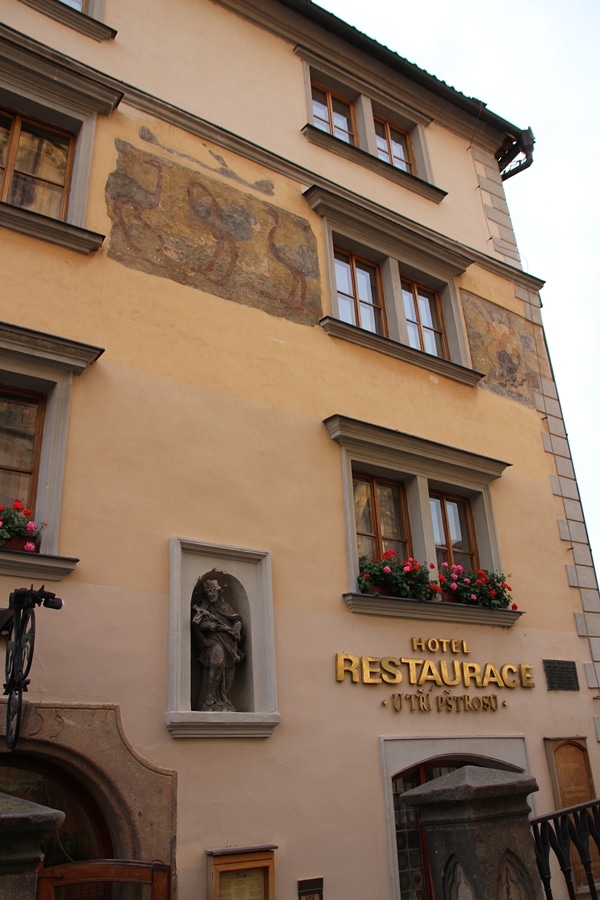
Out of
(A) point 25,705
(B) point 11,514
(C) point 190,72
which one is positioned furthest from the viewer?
(C) point 190,72

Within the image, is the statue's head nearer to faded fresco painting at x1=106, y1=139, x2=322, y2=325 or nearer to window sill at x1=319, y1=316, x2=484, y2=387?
faded fresco painting at x1=106, y1=139, x2=322, y2=325

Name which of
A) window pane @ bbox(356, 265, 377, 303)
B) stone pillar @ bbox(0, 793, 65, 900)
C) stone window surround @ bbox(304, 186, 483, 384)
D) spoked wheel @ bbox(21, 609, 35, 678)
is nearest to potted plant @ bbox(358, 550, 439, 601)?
stone window surround @ bbox(304, 186, 483, 384)

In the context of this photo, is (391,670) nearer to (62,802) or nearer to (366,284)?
(62,802)

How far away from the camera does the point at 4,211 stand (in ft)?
22.2

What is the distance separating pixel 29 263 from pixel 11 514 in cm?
227

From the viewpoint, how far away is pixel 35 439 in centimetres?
644

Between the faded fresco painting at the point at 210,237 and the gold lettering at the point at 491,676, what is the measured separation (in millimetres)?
4121

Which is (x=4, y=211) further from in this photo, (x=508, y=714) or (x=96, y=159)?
(x=508, y=714)

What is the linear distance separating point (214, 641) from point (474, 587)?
3320mm

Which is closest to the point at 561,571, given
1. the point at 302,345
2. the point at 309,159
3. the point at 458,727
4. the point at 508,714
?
the point at 508,714

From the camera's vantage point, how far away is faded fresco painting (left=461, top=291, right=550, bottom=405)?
10.6 m

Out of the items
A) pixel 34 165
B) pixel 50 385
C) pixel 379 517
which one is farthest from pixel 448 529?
pixel 34 165

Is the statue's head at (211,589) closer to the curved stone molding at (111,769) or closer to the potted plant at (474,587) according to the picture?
the curved stone molding at (111,769)

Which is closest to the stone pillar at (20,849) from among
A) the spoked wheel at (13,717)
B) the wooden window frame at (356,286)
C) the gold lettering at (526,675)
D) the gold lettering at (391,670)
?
the spoked wheel at (13,717)
